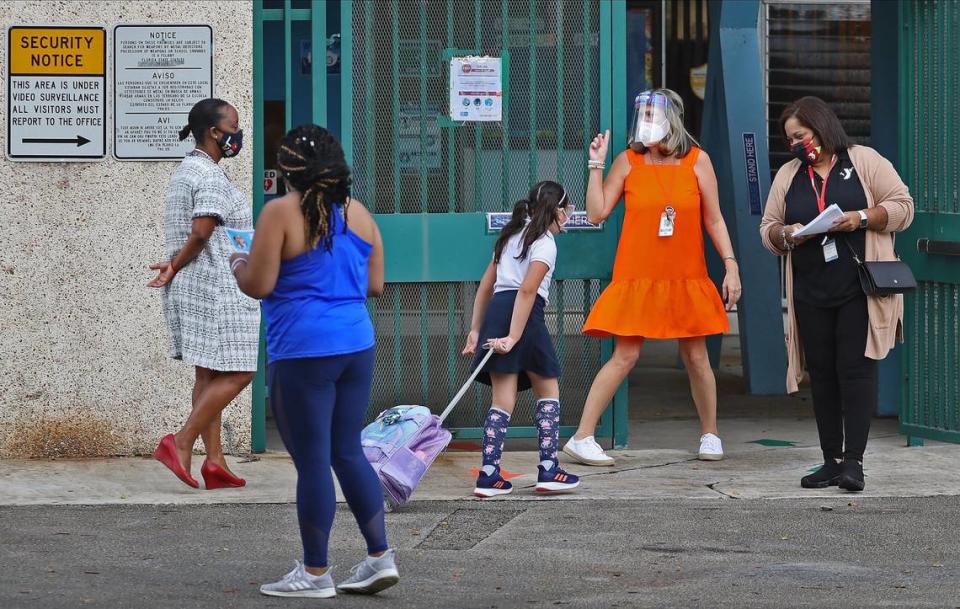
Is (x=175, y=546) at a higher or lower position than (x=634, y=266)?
lower

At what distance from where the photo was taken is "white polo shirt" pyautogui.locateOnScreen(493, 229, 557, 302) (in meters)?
6.87

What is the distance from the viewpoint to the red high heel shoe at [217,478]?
7176 mm

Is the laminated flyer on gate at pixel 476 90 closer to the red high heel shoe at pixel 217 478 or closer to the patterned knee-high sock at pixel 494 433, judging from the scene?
the patterned knee-high sock at pixel 494 433

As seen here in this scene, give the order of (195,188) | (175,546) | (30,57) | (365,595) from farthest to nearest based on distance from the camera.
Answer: (30,57) → (195,188) → (175,546) → (365,595)

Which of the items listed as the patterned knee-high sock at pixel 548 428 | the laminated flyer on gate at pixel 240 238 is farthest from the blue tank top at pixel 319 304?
the patterned knee-high sock at pixel 548 428

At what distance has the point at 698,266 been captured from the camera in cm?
790

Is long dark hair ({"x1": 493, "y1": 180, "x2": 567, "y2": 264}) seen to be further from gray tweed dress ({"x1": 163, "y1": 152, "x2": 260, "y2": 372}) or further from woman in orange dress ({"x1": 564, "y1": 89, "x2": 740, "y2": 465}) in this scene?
gray tweed dress ({"x1": 163, "y1": 152, "x2": 260, "y2": 372})

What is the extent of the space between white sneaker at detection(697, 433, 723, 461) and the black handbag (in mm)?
1289

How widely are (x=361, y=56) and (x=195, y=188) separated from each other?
1.58m

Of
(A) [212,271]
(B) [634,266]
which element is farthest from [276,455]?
(B) [634,266]

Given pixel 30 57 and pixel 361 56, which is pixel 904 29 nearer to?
pixel 361 56

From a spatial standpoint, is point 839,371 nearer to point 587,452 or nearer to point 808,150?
point 808,150

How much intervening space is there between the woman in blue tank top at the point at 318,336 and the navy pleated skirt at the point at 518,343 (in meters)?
1.66

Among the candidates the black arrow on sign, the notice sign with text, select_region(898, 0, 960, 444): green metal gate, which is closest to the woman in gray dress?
the notice sign with text
